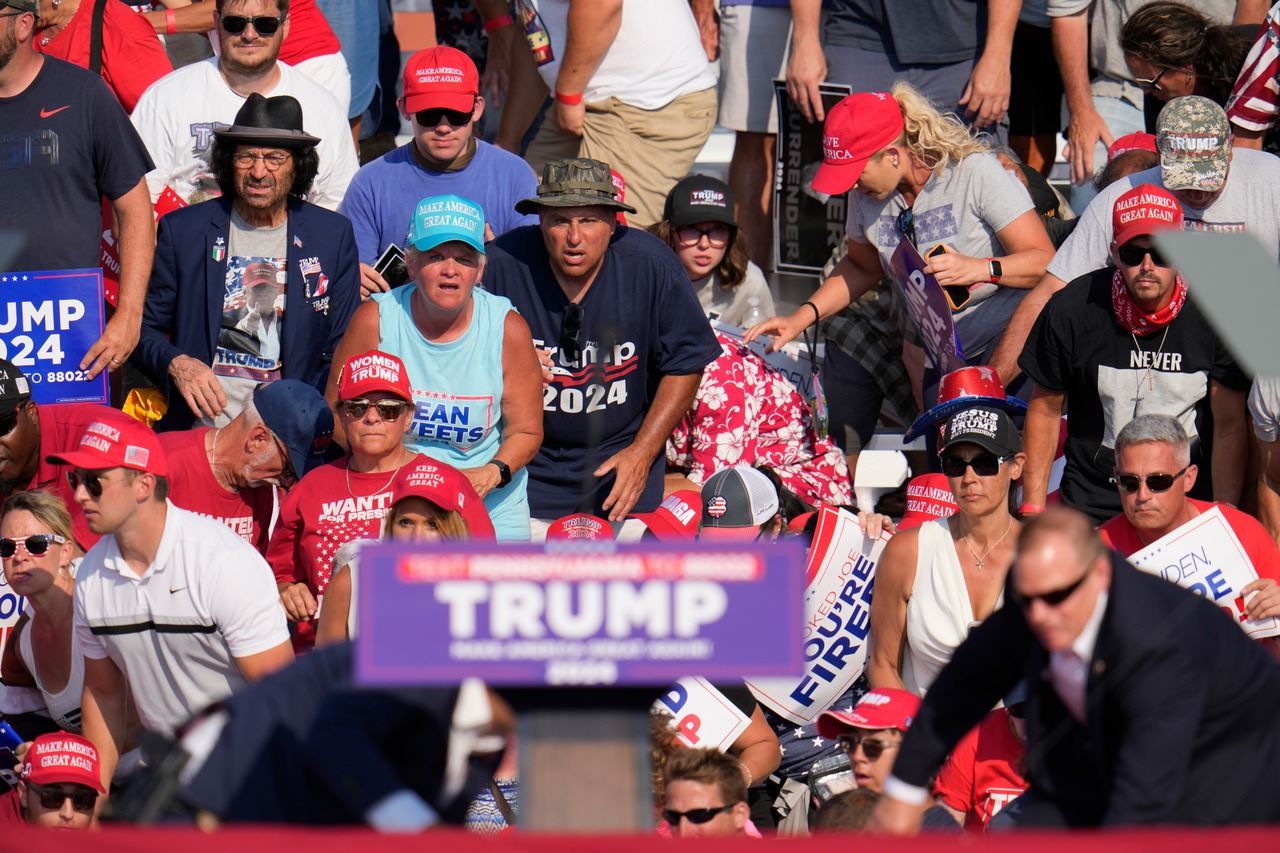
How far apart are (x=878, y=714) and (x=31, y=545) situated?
280 cm

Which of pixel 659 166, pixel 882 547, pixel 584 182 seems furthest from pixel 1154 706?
pixel 659 166

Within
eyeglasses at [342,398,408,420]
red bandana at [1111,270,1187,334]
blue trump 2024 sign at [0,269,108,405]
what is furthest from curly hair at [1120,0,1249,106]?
blue trump 2024 sign at [0,269,108,405]

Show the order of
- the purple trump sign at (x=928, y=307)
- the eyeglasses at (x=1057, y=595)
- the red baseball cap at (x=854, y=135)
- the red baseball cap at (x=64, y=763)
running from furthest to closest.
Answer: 1. the red baseball cap at (x=854, y=135)
2. the purple trump sign at (x=928, y=307)
3. the red baseball cap at (x=64, y=763)
4. the eyeglasses at (x=1057, y=595)

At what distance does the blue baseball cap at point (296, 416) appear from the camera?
6.19 metres

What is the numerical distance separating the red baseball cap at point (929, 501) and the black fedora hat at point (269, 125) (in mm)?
2557

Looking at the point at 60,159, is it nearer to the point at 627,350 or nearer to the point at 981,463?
the point at 627,350

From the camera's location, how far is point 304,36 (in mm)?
7992

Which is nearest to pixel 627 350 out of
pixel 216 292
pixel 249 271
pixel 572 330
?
pixel 572 330

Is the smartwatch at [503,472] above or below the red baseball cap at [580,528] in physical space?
above

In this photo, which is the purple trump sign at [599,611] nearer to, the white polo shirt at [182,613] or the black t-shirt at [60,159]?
the white polo shirt at [182,613]

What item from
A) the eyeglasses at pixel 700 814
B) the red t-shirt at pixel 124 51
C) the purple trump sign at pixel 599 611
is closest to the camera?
the purple trump sign at pixel 599 611

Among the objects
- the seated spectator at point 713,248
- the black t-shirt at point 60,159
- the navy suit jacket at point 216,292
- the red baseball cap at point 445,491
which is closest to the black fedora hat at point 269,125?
the navy suit jacket at point 216,292

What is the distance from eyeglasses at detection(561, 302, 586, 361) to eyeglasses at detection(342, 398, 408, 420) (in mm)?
1144

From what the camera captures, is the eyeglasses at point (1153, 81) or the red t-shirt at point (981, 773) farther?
the eyeglasses at point (1153, 81)
